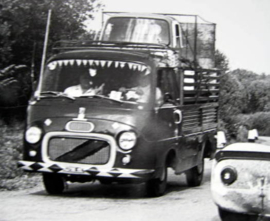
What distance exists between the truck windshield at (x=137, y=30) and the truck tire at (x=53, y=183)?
3325 millimetres

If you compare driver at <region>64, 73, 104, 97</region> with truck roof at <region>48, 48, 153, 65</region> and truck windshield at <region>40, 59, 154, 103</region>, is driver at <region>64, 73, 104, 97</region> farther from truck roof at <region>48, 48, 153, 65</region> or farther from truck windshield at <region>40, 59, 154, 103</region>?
truck roof at <region>48, 48, 153, 65</region>

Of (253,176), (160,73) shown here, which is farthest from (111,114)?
(253,176)

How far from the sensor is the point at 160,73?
10.4 meters

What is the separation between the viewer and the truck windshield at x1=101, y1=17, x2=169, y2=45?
12617 millimetres

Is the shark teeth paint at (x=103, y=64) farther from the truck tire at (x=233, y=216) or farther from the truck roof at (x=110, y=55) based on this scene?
the truck tire at (x=233, y=216)

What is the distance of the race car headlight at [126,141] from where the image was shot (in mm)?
9484

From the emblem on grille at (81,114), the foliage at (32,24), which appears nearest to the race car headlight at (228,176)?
the emblem on grille at (81,114)

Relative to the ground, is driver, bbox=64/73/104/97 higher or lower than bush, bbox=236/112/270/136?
higher

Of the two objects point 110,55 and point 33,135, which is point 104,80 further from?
Result: point 33,135

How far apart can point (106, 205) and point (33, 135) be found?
156 centimetres

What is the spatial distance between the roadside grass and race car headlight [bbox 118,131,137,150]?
227 cm

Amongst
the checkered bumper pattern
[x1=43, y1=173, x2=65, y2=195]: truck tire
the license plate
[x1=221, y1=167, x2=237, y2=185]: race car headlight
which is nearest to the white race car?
[x1=221, y1=167, x2=237, y2=185]: race car headlight

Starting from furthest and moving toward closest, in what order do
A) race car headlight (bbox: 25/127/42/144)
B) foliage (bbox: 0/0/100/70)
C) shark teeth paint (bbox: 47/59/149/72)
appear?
foliage (bbox: 0/0/100/70), shark teeth paint (bbox: 47/59/149/72), race car headlight (bbox: 25/127/42/144)

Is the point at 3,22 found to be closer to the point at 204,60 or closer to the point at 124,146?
the point at 204,60
